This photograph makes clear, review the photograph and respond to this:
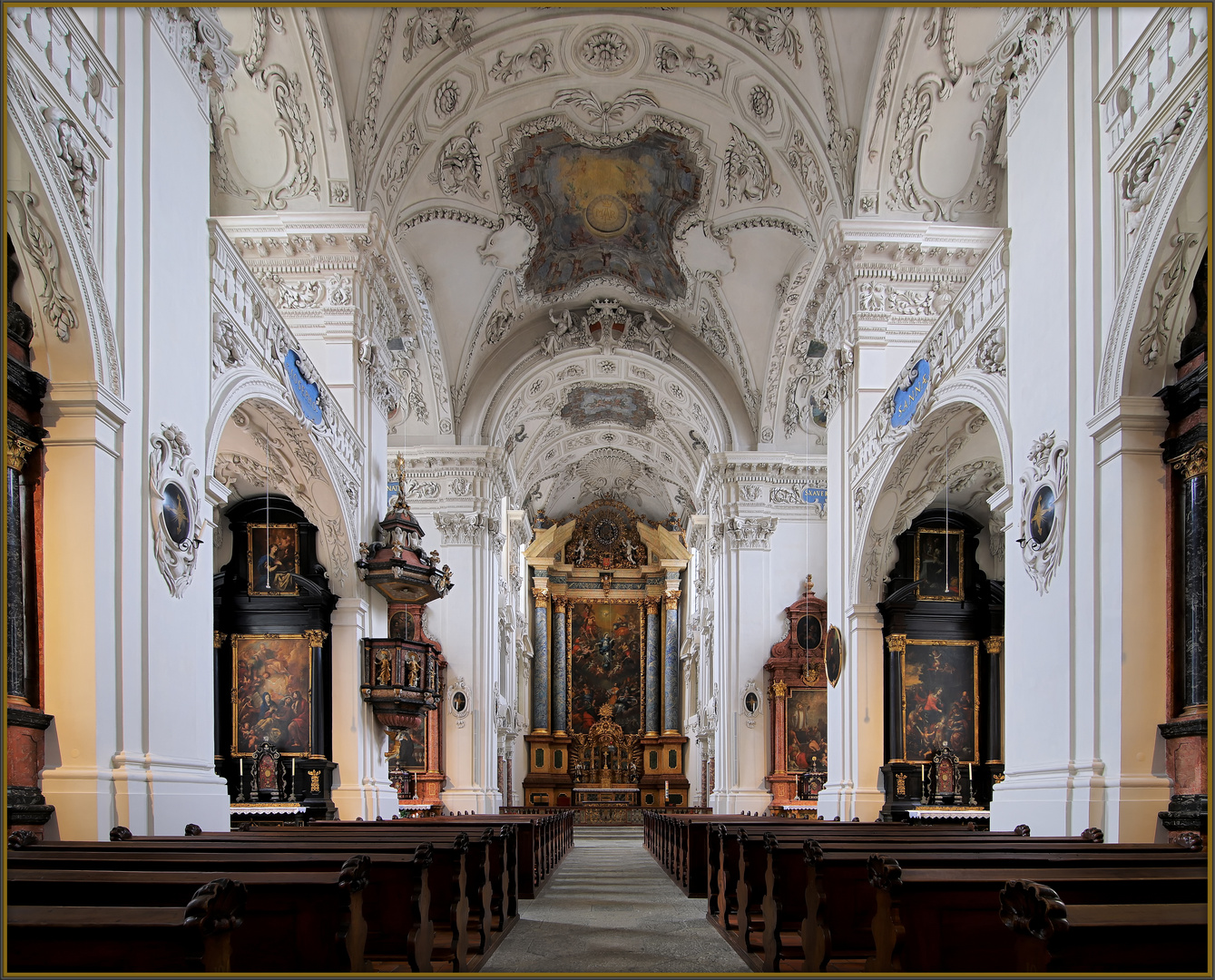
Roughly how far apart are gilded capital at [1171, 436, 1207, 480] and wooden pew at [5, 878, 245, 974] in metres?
3.92

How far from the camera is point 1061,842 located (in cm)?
578

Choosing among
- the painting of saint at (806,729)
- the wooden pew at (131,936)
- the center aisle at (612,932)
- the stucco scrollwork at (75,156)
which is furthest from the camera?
the painting of saint at (806,729)

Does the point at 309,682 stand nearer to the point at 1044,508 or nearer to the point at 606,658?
the point at 1044,508

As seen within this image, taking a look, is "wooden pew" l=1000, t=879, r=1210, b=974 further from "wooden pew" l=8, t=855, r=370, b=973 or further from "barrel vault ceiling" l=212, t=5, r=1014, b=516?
"barrel vault ceiling" l=212, t=5, r=1014, b=516

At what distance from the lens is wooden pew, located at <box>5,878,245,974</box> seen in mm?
2676

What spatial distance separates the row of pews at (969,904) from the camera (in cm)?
280

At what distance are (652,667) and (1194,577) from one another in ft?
91.0

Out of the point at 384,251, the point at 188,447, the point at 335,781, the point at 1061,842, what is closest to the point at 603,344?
the point at 384,251

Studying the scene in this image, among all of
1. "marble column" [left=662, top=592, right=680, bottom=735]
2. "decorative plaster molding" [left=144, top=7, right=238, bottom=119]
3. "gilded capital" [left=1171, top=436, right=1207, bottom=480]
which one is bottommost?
"marble column" [left=662, top=592, right=680, bottom=735]

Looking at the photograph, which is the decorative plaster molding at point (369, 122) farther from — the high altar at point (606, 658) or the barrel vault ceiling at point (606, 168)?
the high altar at point (606, 658)

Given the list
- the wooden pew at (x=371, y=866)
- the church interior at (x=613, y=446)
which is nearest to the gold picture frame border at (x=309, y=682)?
the church interior at (x=613, y=446)

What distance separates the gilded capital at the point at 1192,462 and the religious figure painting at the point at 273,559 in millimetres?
7466

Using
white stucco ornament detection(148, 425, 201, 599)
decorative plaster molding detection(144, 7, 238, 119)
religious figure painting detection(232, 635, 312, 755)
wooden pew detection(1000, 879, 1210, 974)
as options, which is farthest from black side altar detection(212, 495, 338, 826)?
wooden pew detection(1000, 879, 1210, 974)

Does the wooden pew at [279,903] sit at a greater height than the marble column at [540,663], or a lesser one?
greater
